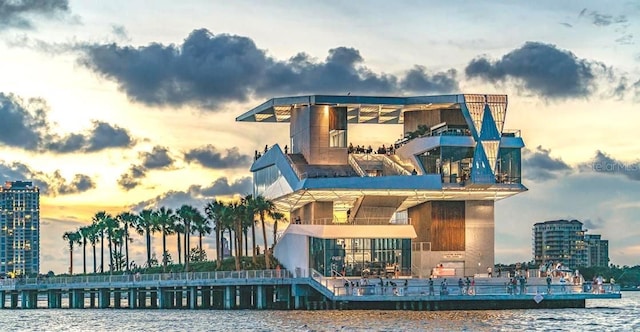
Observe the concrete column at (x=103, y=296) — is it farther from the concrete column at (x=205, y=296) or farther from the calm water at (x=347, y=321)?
the calm water at (x=347, y=321)

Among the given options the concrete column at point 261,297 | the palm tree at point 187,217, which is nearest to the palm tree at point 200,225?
the palm tree at point 187,217

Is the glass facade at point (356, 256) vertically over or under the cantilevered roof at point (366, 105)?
under

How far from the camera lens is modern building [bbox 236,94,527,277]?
112m

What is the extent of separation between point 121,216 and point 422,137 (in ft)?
220

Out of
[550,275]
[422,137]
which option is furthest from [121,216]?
[550,275]

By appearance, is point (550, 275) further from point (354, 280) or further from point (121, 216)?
point (121, 216)

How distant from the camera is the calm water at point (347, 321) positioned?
3285 inches

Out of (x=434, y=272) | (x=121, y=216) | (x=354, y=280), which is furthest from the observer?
(x=121, y=216)

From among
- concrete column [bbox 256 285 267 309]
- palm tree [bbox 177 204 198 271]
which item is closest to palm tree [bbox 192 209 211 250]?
palm tree [bbox 177 204 198 271]

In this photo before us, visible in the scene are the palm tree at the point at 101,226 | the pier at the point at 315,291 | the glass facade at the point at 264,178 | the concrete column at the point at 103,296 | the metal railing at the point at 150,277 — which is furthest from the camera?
the palm tree at the point at 101,226

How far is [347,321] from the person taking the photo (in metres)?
89.4

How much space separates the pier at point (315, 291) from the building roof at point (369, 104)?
16.2 m

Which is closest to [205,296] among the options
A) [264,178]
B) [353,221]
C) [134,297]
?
[134,297]

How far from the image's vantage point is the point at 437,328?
268 feet
